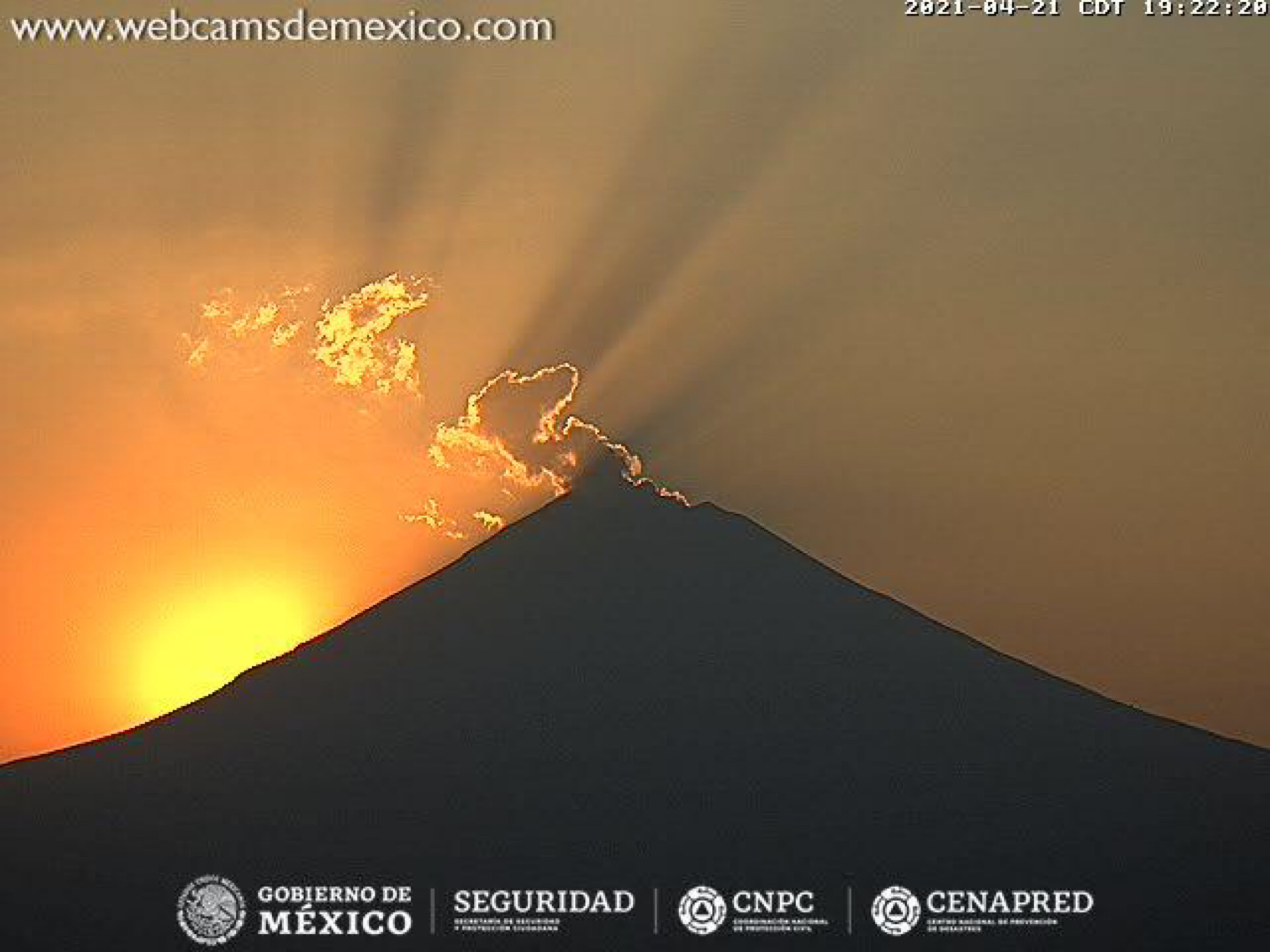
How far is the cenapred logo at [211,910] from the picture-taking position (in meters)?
10.2

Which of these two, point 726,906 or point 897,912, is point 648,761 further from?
point 897,912

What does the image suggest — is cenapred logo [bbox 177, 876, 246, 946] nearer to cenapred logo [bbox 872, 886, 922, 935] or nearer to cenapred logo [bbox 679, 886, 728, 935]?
cenapred logo [bbox 679, 886, 728, 935]

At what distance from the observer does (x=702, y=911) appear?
10.5 meters

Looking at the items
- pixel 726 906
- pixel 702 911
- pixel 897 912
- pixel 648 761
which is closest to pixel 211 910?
pixel 702 911

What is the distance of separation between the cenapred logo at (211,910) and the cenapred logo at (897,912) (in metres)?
3.55

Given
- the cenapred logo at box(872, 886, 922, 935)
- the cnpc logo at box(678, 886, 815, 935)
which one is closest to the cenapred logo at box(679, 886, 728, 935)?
the cnpc logo at box(678, 886, 815, 935)

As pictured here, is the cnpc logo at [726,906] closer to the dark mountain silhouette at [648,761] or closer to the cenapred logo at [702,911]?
the cenapred logo at [702,911]

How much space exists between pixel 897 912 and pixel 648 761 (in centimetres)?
620

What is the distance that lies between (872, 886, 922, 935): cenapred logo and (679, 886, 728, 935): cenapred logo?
2.88 ft

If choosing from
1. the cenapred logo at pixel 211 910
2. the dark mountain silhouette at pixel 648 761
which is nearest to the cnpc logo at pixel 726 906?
the dark mountain silhouette at pixel 648 761

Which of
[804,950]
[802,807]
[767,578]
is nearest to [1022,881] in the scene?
[802,807]

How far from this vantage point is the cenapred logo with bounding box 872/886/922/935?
10.5 m

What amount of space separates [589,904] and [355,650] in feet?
27.1

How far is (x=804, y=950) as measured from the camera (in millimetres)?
10359
